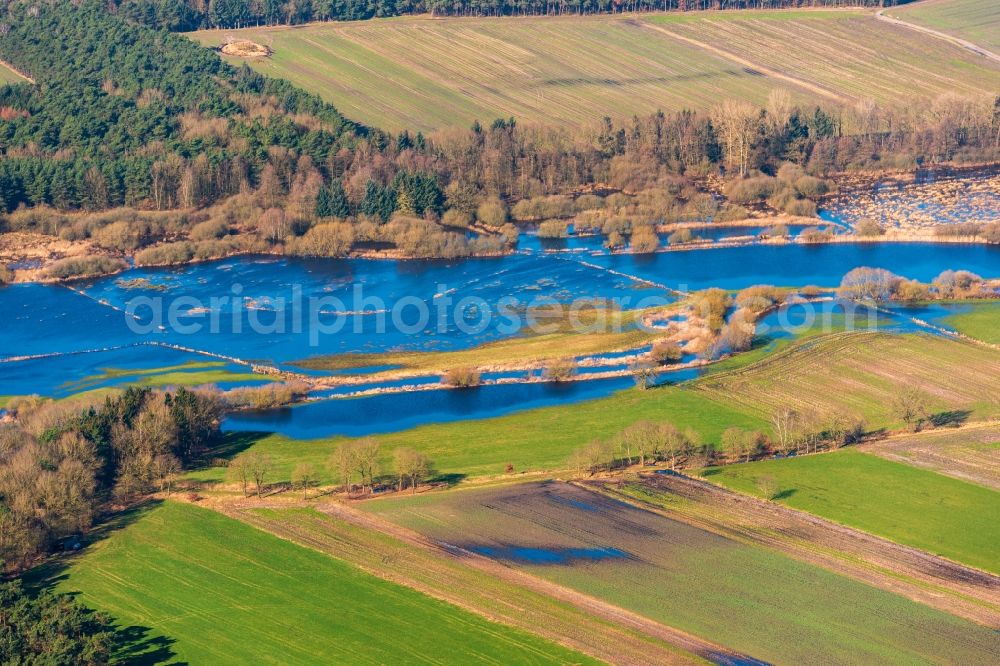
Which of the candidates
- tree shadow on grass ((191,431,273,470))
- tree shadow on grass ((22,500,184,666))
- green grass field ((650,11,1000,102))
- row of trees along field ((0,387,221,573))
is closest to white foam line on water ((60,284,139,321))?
row of trees along field ((0,387,221,573))

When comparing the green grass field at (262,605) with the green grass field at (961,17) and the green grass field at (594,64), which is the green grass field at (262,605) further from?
the green grass field at (961,17)

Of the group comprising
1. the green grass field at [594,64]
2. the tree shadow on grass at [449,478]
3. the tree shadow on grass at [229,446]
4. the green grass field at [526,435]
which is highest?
the green grass field at [594,64]

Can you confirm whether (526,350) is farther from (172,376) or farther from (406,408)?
(172,376)

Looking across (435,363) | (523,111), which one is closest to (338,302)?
(435,363)

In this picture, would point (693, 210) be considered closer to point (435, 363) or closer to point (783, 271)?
point (783, 271)

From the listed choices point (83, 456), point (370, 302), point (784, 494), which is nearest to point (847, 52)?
point (370, 302)

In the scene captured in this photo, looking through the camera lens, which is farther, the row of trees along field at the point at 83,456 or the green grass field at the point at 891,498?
the row of trees along field at the point at 83,456

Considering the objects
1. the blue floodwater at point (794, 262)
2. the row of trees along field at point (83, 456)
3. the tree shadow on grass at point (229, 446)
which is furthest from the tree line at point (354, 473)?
the blue floodwater at point (794, 262)
